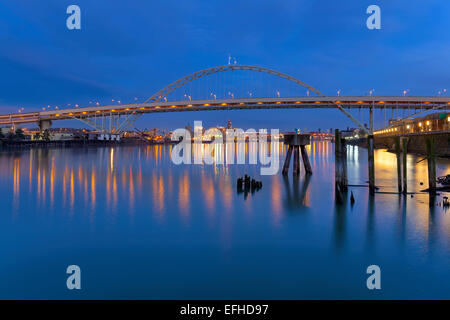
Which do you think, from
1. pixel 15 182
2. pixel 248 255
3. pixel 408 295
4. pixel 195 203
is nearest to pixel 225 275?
pixel 248 255

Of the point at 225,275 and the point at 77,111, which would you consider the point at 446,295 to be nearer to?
the point at 225,275

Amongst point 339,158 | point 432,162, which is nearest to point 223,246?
point 339,158

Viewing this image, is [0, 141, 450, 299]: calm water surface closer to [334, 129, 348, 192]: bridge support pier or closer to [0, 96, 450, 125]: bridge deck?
[334, 129, 348, 192]: bridge support pier

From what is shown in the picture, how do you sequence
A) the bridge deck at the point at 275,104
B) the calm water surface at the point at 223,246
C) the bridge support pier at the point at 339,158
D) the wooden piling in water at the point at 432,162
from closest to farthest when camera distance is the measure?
the calm water surface at the point at 223,246, the wooden piling in water at the point at 432,162, the bridge support pier at the point at 339,158, the bridge deck at the point at 275,104


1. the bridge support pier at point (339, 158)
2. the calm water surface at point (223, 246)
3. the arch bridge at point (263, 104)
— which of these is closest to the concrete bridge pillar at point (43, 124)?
the arch bridge at point (263, 104)

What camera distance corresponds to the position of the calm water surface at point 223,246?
5.28m

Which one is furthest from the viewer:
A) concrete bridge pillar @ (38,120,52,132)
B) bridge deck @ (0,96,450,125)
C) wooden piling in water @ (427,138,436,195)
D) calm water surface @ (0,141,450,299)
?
concrete bridge pillar @ (38,120,52,132)

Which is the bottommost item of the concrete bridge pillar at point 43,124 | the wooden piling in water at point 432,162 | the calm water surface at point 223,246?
the calm water surface at point 223,246

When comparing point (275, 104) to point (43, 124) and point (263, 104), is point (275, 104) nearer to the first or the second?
point (263, 104)

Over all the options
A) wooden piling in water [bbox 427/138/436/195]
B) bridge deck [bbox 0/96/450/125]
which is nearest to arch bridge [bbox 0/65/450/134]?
bridge deck [bbox 0/96/450/125]

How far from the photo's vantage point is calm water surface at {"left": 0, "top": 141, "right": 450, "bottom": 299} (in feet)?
17.3

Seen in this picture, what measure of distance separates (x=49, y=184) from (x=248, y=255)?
14.0 m

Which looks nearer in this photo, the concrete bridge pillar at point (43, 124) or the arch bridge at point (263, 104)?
the arch bridge at point (263, 104)

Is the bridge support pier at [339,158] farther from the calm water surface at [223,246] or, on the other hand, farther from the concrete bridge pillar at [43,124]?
the concrete bridge pillar at [43,124]
